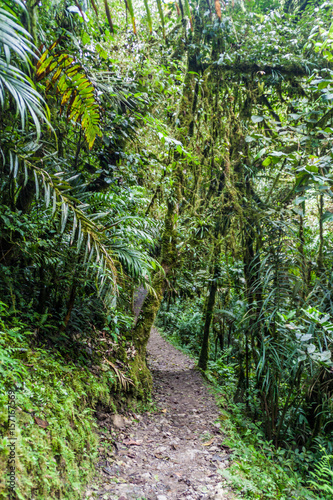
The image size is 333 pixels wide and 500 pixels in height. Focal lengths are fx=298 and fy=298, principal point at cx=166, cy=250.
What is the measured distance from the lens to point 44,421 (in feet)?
7.02

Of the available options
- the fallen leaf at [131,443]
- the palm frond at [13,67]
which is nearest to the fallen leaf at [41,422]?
the fallen leaf at [131,443]

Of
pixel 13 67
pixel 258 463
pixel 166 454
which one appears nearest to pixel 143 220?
pixel 13 67

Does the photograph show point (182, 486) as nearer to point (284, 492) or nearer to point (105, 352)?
point (284, 492)

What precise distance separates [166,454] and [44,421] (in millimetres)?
1622

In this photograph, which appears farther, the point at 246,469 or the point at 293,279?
the point at 293,279

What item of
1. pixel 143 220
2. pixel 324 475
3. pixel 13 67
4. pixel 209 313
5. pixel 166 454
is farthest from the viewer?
pixel 209 313

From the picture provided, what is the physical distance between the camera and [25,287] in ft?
11.5

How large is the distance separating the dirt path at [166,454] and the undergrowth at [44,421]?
11.0 inches

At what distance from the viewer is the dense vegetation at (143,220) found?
2432mm

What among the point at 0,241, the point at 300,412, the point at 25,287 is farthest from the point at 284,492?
the point at 0,241

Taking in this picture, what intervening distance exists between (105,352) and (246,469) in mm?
2037

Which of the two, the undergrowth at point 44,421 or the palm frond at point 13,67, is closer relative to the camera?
the palm frond at point 13,67

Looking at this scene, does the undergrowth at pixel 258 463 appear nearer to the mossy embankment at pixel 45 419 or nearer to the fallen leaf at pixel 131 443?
the fallen leaf at pixel 131 443

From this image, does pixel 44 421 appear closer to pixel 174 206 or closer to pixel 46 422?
pixel 46 422
